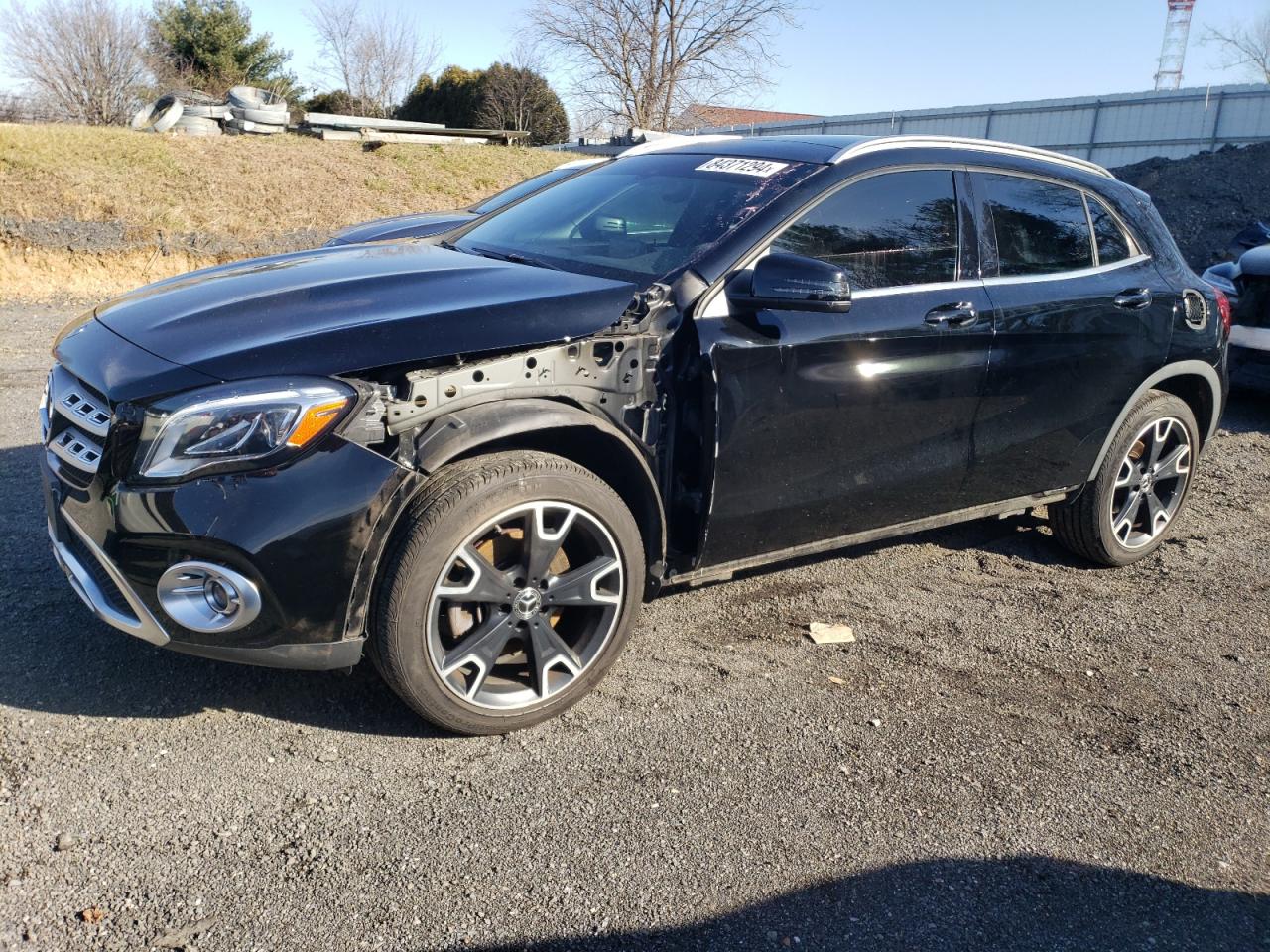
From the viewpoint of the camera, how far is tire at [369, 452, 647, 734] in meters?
2.99

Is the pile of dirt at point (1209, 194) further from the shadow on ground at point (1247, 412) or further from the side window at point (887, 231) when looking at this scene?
the side window at point (887, 231)

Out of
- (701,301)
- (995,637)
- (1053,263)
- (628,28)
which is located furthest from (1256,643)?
(628,28)

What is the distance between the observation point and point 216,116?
1923 cm

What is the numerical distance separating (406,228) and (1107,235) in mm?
5227

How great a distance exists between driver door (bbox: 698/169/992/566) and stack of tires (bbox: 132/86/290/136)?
17498 mm

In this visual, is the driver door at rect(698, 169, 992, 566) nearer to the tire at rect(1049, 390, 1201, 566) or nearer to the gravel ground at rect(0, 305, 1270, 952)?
the gravel ground at rect(0, 305, 1270, 952)

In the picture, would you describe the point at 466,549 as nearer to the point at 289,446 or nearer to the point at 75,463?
the point at 289,446

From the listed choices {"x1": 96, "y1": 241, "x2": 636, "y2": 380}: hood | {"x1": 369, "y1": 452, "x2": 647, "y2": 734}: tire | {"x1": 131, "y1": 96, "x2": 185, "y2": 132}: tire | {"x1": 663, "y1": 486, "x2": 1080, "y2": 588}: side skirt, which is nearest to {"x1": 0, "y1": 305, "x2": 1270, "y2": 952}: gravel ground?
{"x1": 369, "y1": 452, "x2": 647, "y2": 734}: tire

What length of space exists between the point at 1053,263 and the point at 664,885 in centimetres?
318

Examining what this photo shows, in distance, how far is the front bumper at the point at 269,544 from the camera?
110 inches

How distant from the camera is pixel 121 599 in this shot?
300 centimetres

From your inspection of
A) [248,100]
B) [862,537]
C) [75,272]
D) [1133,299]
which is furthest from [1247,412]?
[248,100]

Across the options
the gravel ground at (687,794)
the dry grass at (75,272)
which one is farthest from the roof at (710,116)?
the gravel ground at (687,794)

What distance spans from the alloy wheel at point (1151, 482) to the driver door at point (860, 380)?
1145 millimetres
